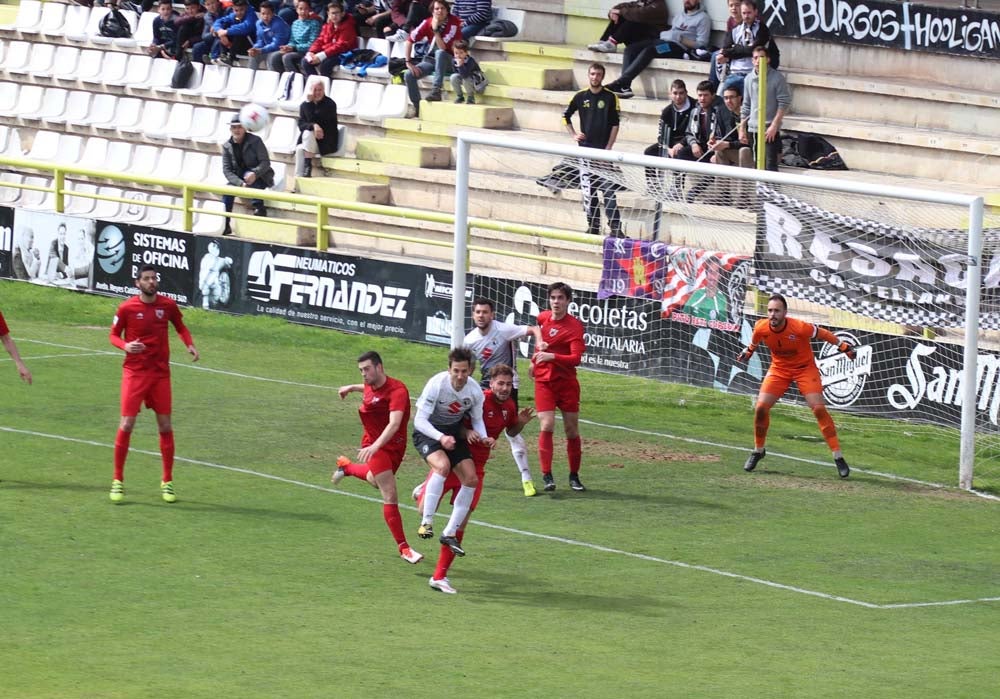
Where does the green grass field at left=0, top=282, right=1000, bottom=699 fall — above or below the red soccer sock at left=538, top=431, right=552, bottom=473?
below

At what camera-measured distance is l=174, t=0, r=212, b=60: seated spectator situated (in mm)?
31812

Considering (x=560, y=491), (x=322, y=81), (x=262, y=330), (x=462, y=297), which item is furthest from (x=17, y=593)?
(x=322, y=81)

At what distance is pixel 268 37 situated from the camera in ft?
102

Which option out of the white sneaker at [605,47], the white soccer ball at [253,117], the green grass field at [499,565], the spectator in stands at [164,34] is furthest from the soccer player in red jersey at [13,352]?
the spectator in stands at [164,34]

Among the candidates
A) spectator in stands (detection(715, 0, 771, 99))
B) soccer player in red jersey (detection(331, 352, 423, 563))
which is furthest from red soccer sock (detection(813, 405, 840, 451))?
spectator in stands (detection(715, 0, 771, 99))

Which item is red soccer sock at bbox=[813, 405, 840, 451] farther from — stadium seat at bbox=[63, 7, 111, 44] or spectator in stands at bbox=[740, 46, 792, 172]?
stadium seat at bbox=[63, 7, 111, 44]

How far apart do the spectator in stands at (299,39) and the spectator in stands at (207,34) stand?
1.79 metres

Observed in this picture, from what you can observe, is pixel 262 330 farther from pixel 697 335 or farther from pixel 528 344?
pixel 697 335

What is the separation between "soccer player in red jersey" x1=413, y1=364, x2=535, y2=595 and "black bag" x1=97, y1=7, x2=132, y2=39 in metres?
21.6

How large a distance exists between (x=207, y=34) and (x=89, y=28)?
3.98 metres

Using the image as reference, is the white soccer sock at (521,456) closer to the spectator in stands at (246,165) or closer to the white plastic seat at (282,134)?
the spectator in stands at (246,165)

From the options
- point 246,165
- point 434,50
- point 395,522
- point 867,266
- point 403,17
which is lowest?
point 395,522

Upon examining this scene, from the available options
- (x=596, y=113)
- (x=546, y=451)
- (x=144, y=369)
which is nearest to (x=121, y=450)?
(x=144, y=369)

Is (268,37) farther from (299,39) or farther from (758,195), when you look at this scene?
(758,195)
